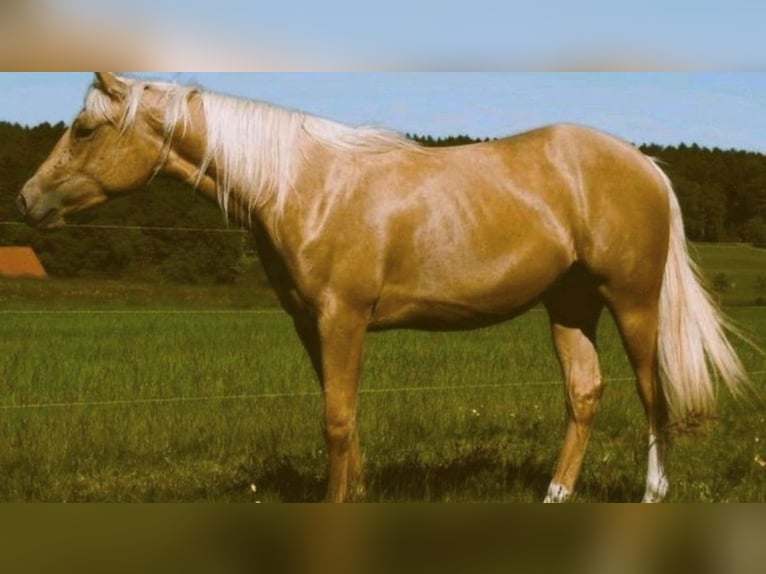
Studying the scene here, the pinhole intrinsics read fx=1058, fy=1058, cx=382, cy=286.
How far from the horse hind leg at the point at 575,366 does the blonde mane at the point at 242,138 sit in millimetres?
1186

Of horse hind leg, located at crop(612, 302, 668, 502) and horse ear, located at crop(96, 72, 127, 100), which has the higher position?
Result: horse ear, located at crop(96, 72, 127, 100)

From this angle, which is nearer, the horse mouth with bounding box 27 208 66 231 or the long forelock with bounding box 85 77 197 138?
the long forelock with bounding box 85 77 197 138

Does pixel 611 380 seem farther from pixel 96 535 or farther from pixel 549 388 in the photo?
pixel 96 535

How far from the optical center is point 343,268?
3785 mm

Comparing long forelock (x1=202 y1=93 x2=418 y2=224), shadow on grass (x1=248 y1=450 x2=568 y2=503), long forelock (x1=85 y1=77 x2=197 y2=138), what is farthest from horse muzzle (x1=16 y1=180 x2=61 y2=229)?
shadow on grass (x1=248 y1=450 x2=568 y2=503)

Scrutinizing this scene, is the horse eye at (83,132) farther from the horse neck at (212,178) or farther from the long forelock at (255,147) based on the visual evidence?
the long forelock at (255,147)

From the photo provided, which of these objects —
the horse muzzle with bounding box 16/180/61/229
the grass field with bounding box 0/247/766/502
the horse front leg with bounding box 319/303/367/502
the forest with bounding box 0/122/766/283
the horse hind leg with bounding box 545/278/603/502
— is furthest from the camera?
the forest with bounding box 0/122/766/283

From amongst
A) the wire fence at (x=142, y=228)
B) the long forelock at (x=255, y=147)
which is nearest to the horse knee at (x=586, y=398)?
the long forelock at (x=255, y=147)

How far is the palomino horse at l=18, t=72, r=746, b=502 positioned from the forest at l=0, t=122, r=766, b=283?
0.72 metres

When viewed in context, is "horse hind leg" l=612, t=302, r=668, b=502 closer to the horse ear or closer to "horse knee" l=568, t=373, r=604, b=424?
"horse knee" l=568, t=373, r=604, b=424

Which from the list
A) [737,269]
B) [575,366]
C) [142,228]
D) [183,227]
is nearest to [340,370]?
[575,366]

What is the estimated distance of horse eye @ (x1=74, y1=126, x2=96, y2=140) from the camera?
390cm

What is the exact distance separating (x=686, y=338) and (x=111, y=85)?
7.95 ft

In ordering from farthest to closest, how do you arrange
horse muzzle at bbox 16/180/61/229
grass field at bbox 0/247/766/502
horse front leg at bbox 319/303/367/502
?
grass field at bbox 0/247/766/502 < horse muzzle at bbox 16/180/61/229 < horse front leg at bbox 319/303/367/502
